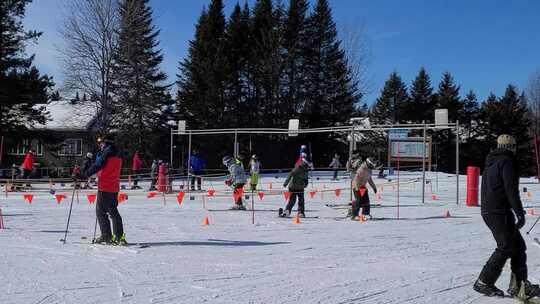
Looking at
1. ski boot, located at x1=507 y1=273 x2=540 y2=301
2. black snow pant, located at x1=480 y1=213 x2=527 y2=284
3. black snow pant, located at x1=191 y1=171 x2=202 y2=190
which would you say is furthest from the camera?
black snow pant, located at x1=191 y1=171 x2=202 y2=190

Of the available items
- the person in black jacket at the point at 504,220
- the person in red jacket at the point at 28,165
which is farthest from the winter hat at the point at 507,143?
the person in red jacket at the point at 28,165

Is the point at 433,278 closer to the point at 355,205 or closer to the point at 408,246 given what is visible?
the point at 408,246

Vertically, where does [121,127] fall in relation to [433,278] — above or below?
above

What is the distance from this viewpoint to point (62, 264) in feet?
23.3

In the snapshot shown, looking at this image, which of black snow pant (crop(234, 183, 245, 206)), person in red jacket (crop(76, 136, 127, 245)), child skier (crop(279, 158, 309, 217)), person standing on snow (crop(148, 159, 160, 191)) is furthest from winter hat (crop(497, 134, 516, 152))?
person standing on snow (crop(148, 159, 160, 191))

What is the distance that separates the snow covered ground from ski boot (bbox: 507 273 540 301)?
0.13 m

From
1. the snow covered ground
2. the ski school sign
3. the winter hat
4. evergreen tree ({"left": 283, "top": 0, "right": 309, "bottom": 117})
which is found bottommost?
the snow covered ground

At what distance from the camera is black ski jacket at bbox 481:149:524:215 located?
545cm

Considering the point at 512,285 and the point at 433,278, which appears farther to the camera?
the point at 433,278

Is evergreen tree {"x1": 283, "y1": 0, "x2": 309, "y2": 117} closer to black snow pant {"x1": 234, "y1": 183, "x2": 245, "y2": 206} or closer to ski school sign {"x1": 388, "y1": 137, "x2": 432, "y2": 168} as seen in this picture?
ski school sign {"x1": 388, "y1": 137, "x2": 432, "y2": 168}

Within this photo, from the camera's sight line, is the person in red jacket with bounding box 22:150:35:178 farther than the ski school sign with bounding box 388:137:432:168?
Yes

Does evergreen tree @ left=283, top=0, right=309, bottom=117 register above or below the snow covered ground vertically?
above

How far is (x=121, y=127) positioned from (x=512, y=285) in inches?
1456

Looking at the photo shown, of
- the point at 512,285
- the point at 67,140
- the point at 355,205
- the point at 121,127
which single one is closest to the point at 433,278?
the point at 512,285
